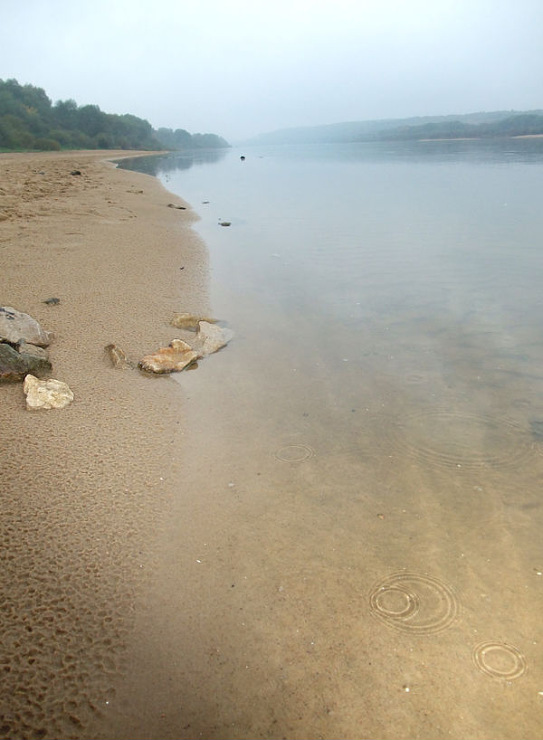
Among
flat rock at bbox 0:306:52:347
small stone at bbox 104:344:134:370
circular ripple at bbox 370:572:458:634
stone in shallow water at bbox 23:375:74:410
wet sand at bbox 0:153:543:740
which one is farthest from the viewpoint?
small stone at bbox 104:344:134:370

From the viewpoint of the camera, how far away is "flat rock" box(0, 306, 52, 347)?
4215 millimetres

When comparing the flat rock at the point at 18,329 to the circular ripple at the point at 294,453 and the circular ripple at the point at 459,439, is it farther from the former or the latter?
the circular ripple at the point at 459,439

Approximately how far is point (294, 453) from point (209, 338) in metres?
2.23

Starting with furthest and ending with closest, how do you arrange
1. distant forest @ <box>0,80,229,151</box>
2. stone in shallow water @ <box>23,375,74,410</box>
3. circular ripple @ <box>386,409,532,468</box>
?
distant forest @ <box>0,80,229,151</box> < stone in shallow water @ <box>23,375,74,410</box> < circular ripple @ <box>386,409,532,468</box>

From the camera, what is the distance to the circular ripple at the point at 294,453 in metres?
3.44

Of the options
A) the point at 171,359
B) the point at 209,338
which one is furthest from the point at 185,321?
the point at 171,359

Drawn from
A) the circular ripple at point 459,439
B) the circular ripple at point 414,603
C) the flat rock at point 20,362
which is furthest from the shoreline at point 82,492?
the circular ripple at point 459,439

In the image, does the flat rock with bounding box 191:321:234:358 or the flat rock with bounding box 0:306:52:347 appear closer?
the flat rock with bounding box 0:306:52:347

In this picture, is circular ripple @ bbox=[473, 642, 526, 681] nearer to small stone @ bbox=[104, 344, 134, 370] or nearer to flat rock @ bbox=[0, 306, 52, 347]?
small stone @ bbox=[104, 344, 134, 370]

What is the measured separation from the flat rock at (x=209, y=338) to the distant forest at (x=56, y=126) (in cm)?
4940

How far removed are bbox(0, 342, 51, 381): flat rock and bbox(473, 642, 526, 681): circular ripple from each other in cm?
386

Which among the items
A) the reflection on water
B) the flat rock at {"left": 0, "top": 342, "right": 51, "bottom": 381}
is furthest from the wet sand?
the reflection on water

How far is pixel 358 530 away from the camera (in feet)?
9.14

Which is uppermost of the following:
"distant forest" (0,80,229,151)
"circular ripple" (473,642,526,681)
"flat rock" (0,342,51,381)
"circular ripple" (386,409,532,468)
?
"distant forest" (0,80,229,151)
